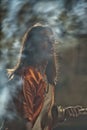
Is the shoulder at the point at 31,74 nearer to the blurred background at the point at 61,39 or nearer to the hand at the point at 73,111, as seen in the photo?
the blurred background at the point at 61,39

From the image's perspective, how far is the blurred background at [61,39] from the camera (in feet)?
11.3

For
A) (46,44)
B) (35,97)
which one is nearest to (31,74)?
(35,97)

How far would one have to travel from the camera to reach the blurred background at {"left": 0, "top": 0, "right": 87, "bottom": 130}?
346 cm

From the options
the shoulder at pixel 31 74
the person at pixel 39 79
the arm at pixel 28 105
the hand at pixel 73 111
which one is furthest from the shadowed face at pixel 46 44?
the hand at pixel 73 111

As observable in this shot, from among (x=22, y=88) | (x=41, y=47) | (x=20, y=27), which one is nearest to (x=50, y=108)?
(x=22, y=88)

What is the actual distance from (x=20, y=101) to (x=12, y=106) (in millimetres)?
91

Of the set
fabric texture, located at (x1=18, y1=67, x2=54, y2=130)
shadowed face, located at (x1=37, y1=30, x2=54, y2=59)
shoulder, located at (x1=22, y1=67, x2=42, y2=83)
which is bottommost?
fabric texture, located at (x1=18, y1=67, x2=54, y2=130)

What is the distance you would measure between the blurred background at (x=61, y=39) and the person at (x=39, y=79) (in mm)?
57

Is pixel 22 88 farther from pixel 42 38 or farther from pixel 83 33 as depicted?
pixel 83 33

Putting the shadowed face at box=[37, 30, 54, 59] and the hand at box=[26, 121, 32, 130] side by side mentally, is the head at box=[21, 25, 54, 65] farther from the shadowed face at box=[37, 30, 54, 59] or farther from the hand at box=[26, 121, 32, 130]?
the hand at box=[26, 121, 32, 130]

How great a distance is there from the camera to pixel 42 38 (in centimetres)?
350

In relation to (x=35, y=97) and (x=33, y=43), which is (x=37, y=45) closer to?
(x=33, y=43)

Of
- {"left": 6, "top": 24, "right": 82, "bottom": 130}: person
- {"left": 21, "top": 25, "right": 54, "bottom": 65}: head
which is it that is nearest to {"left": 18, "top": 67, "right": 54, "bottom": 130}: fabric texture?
A: {"left": 6, "top": 24, "right": 82, "bottom": 130}: person

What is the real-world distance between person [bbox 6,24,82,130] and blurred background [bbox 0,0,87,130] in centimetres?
6
